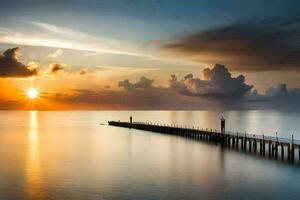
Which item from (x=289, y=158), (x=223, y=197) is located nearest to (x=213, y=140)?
(x=289, y=158)

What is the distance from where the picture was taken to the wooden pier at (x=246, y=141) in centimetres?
5711

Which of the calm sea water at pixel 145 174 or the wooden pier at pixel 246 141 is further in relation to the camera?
the wooden pier at pixel 246 141

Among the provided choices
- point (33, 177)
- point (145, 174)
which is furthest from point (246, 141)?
point (33, 177)

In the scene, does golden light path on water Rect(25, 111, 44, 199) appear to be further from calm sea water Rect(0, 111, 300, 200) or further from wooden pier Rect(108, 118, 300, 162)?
wooden pier Rect(108, 118, 300, 162)

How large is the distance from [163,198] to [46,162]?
26.9 m

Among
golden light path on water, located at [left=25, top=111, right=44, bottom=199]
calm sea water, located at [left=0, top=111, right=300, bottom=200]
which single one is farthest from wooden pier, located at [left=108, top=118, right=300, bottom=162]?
golden light path on water, located at [left=25, top=111, right=44, bottom=199]

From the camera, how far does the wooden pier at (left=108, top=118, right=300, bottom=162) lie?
57.1 meters

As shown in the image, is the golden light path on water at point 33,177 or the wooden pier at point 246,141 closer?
the golden light path on water at point 33,177

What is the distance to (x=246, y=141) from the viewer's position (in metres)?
78.5

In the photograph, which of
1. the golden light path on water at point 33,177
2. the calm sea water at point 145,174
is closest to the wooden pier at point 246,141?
the calm sea water at point 145,174

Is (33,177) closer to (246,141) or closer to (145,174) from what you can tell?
(145,174)

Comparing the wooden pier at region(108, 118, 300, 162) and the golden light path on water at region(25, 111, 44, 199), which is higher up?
the wooden pier at region(108, 118, 300, 162)

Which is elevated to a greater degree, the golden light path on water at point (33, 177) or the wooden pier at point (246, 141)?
the wooden pier at point (246, 141)

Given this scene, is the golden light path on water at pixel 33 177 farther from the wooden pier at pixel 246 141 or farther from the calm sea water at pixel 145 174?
the wooden pier at pixel 246 141
